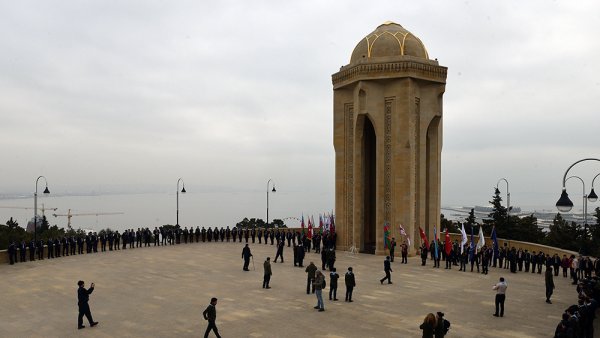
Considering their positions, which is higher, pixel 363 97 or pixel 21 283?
pixel 363 97

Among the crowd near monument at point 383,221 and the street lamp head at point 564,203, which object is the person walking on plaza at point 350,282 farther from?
the street lamp head at point 564,203

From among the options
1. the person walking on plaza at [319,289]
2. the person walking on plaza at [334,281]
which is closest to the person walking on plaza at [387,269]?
the person walking on plaza at [334,281]

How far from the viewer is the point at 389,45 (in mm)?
32250

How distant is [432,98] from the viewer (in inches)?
1271

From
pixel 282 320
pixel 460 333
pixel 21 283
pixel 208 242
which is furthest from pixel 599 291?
pixel 208 242

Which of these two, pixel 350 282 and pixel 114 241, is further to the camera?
pixel 114 241

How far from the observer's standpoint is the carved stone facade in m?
30.7

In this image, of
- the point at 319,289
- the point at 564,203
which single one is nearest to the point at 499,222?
the point at 564,203

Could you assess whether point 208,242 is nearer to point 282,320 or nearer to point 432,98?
point 432,98

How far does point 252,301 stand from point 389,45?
71.9 feet

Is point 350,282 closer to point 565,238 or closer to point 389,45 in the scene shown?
point 389,45

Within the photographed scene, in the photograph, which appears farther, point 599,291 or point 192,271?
point 192,271

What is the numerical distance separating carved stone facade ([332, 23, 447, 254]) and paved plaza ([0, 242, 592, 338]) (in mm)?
5906

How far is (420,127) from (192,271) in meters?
18.1
